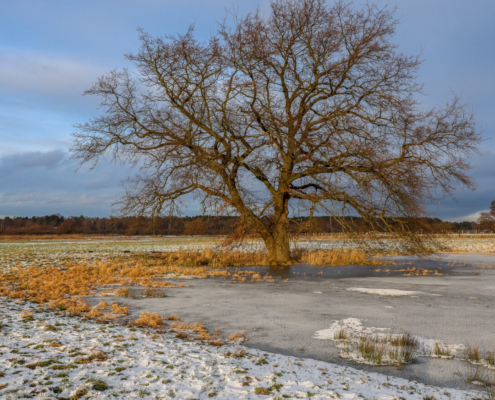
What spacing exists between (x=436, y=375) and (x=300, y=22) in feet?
48.2

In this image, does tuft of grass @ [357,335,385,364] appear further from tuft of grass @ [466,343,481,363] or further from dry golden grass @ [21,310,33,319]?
dry golden grass @ [21,310,33,319]

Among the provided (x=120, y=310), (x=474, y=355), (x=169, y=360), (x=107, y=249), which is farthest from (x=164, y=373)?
(x=107, y=249)

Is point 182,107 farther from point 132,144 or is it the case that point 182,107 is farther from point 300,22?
point 300,22

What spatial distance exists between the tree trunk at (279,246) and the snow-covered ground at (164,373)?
12278 millimetres

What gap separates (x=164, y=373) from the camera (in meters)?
4.38

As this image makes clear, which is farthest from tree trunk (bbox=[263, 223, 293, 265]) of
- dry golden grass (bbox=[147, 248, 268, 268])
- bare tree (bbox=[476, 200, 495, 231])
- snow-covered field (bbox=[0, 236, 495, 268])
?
bare tree (bbox=[476, 200, 495, 231])

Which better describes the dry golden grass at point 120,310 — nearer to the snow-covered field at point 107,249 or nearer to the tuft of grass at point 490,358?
the tuft of grass at point 490,358

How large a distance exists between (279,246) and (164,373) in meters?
13.8

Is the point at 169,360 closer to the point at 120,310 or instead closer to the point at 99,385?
the point at 99,385

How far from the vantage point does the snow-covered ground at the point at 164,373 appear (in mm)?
3895

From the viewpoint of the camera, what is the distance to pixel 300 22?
15.7 m

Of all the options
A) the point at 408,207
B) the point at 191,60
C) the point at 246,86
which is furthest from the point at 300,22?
the point at 408,207

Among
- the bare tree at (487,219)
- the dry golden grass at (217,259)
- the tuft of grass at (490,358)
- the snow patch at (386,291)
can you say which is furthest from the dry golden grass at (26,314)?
the bare tree at (487,219)

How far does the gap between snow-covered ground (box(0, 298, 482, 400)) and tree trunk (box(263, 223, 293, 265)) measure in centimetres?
1228
